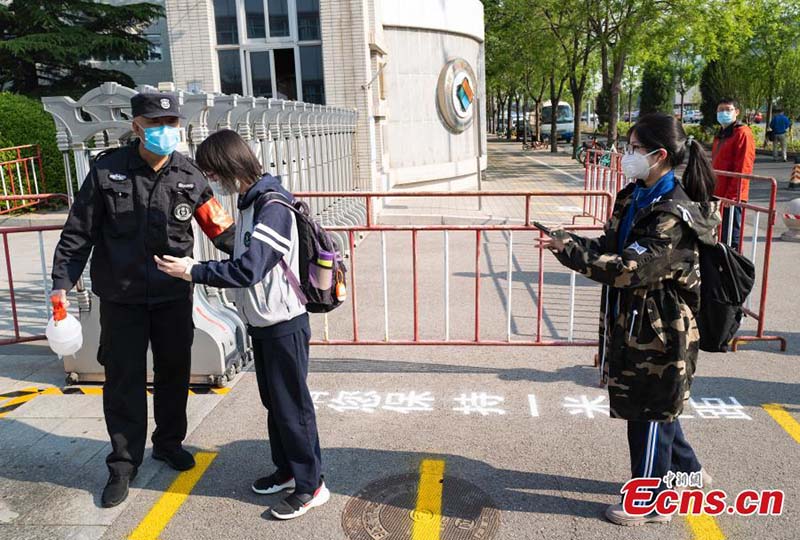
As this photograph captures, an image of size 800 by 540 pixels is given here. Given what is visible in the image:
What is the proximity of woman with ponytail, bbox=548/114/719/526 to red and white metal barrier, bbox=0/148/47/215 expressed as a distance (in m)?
12.8

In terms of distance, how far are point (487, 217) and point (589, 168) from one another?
2.25 metres

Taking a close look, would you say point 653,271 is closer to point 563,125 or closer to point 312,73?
point 312,73

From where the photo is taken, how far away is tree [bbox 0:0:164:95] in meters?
17.3

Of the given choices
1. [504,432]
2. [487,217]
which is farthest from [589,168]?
[504,432]

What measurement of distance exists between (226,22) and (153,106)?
1276 centimetres

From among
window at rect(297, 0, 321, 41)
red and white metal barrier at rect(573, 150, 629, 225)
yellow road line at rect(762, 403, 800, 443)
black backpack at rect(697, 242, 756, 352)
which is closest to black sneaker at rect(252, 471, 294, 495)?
black backpack at rect(697, 242, 756, 352)

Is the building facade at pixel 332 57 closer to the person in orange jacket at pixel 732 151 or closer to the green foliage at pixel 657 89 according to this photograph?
the person in orange jacket at pixel 732 151

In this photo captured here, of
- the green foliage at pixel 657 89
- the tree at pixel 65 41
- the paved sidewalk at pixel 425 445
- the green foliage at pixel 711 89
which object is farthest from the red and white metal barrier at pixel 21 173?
the green foliage at pixel 657 89

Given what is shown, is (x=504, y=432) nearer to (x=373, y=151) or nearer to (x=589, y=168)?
(x=589, y=168)

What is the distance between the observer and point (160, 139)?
334 centimetres

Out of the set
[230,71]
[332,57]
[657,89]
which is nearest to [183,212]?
[332,57]

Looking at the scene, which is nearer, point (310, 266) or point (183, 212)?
point (310, 266)

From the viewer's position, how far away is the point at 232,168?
301cm

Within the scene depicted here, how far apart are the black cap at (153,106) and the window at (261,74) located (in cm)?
1233
